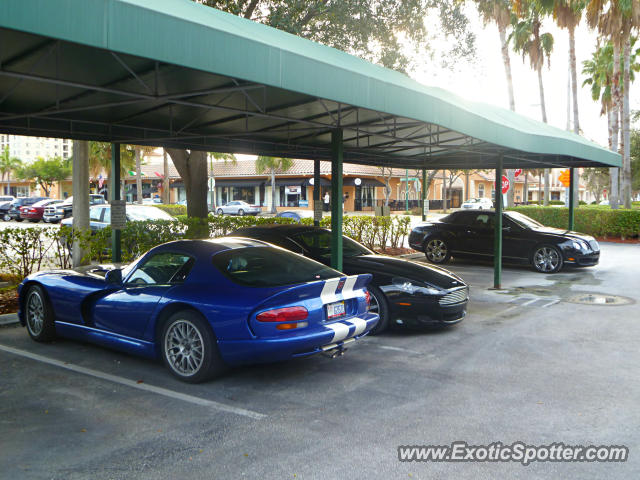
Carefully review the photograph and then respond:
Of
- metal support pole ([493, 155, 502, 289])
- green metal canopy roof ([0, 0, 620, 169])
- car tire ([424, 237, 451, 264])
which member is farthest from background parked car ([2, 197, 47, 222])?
metal support pole ([493, 155, 502, 289])

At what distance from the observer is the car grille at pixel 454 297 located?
25.2ft

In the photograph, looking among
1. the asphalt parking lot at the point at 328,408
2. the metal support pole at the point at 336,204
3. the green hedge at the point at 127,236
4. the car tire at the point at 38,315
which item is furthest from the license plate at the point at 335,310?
the green hedge at the point at 127,236

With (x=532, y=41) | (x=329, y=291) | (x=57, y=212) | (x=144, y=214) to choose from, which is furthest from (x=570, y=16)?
(x=57, y=212)

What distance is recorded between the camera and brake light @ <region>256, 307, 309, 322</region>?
5234 mm

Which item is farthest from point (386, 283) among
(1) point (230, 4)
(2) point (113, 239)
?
(1) point (230, 4)

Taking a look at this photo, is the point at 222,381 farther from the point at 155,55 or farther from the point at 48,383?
the point at 155,55

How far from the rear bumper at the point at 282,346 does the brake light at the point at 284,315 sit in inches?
5.3

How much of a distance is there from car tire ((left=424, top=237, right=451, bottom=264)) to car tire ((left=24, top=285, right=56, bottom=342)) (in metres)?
11.5

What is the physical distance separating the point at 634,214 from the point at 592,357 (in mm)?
18790

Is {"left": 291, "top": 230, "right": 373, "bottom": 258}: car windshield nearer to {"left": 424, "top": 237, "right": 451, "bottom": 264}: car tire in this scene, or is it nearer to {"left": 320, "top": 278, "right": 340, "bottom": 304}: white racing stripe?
{"left": 320, "top": 278, "right": 340, "bottom": 304}: white racing stripe

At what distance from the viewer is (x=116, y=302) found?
6.16 meters

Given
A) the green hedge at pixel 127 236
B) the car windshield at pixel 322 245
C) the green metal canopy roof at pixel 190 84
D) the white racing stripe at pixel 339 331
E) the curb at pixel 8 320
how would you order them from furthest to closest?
1. the green hedge at pixel 127 236
2. the car windshield at pixel 322 245
3. the curb at pixel 8 320
4. the white racing stripe at pixel 339 331
5. the green metal canopy roof at pixel 190 84

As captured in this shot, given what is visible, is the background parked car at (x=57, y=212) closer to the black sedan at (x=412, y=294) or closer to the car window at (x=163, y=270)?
the black sedan at (x=412, y=294)

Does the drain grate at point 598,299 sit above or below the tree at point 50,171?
below
